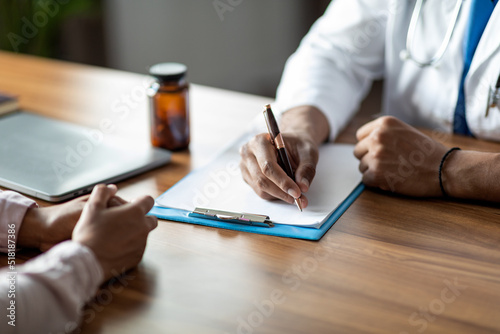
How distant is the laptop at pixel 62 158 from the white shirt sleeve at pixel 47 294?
1.08 ft

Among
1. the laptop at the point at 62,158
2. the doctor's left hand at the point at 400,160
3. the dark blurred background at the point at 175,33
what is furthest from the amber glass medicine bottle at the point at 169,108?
the dark blurred background at the point at 175,33

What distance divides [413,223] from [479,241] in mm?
109

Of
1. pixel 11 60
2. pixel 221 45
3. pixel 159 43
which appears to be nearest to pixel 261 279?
pixel 11 60

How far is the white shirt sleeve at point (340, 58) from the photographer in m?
1.43

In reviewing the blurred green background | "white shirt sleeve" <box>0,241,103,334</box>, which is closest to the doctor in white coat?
"white shirt sleeve" <box>0,241,103,334</box>

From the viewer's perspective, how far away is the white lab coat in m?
1.32

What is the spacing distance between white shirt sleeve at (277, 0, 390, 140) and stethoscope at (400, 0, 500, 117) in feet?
0.36

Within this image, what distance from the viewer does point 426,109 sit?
1.47 meters

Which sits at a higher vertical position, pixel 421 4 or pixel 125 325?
pixel 421 4

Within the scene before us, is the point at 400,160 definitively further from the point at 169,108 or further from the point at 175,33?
the point at 175,33

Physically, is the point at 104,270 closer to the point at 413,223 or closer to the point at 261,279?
the point at 261,279

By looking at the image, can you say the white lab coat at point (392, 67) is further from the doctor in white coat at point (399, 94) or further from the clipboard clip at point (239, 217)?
the clipboard clip at point (239, 217)

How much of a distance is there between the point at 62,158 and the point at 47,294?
540 mm

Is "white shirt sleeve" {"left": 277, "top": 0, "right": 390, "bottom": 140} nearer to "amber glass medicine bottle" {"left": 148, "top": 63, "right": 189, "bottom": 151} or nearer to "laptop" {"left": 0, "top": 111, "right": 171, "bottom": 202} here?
"amber glass medicine bottle" {"left": 148, "top": 63, "right": 189, "bottom": 151}
